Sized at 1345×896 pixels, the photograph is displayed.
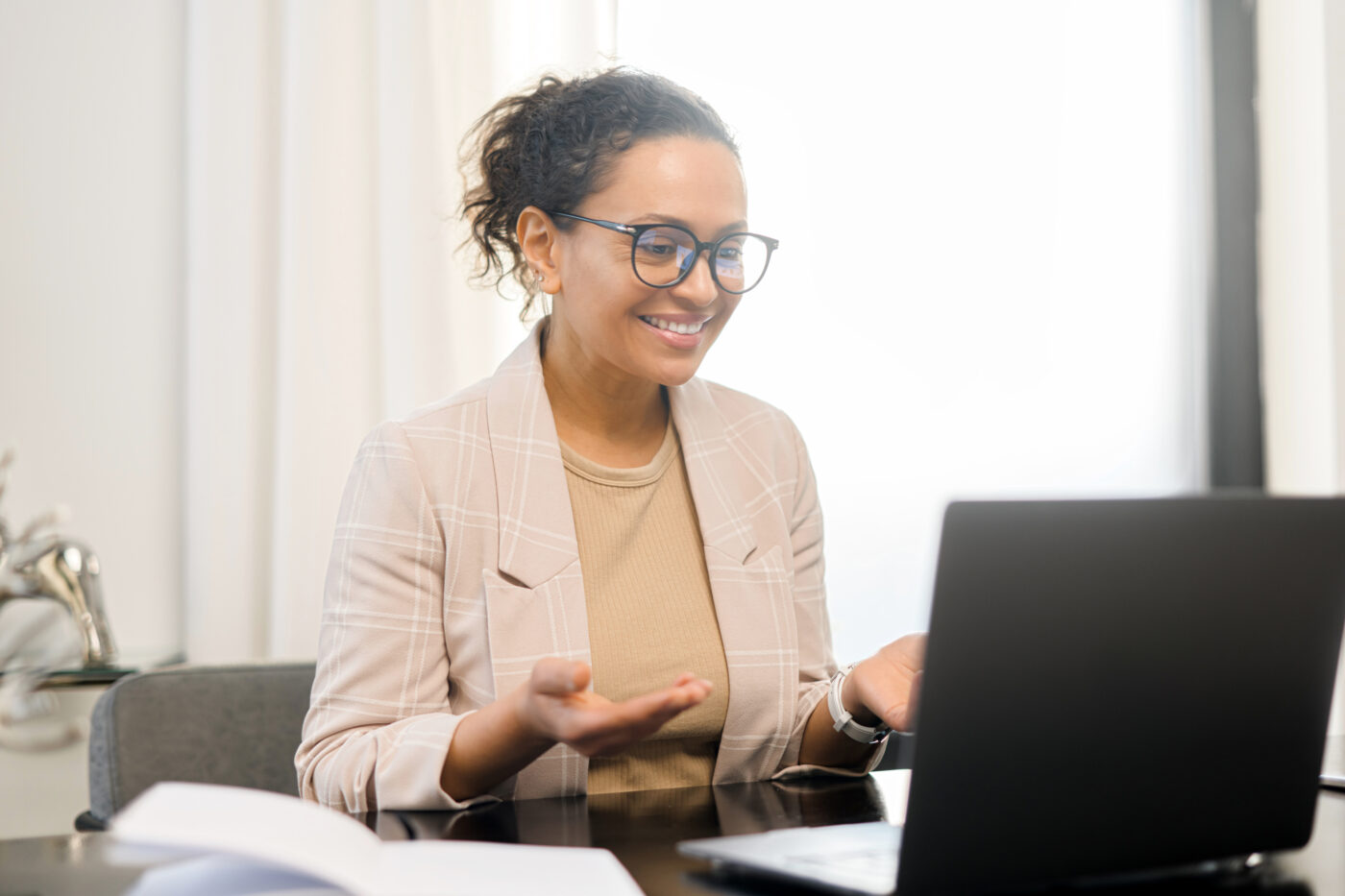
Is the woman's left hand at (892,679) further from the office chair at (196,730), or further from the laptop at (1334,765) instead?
the office chair at (196,730)

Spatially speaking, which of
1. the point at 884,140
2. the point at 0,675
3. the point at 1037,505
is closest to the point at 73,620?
the point at 0,675

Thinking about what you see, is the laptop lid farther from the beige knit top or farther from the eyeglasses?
the eyeglasses

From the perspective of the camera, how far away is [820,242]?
244cm

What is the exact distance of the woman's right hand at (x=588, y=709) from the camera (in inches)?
27.9

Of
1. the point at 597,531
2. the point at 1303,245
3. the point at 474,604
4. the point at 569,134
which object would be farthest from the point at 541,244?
the point at 1303,245

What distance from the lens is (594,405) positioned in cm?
138

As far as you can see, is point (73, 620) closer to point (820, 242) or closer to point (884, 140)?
point (820, 242)

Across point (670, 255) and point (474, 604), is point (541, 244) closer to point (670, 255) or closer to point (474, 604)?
point (670, 255)

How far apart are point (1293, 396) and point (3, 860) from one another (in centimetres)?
277

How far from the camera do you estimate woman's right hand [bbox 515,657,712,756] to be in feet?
2.32

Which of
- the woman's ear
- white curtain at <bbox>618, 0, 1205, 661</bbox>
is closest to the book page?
the woman's ear

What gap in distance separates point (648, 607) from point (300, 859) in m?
0.73

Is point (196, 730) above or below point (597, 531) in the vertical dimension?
below

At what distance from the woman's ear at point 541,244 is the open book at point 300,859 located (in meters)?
0.80
